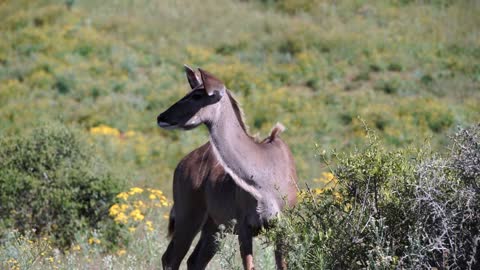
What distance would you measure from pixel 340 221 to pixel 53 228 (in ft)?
24.1

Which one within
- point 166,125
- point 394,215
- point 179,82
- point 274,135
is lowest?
point 179,82

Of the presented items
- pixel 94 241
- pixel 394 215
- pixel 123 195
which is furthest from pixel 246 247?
pixel 123 195

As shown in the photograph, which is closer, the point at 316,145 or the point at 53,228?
the point at 316,145

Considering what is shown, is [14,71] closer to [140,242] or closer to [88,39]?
[88,39]

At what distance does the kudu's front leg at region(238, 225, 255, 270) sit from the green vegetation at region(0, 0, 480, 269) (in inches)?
145

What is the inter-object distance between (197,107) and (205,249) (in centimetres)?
200

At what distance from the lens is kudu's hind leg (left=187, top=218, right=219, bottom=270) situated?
388 inches

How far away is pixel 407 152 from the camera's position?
23.4 ft

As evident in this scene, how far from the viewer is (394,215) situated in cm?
693

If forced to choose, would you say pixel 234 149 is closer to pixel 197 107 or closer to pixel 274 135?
pixel 197 107

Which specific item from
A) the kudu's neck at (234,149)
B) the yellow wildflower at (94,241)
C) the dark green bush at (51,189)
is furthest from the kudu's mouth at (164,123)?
the dark green bush at (51,189)

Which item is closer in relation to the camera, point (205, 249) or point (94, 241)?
point (205, 249)

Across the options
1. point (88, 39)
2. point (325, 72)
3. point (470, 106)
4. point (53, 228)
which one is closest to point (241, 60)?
point (325, 72)

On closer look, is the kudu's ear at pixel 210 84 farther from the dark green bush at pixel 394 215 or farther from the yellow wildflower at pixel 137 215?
the yellow wildflower at pixel 137 215
